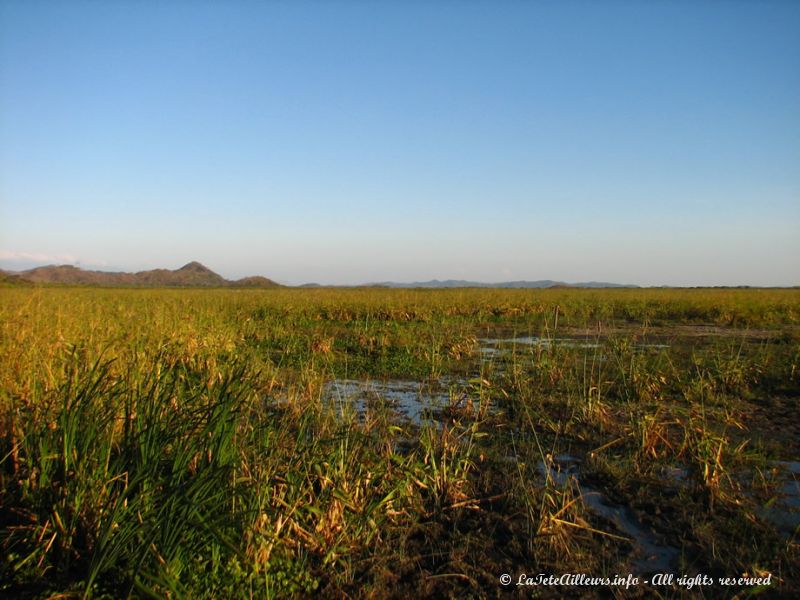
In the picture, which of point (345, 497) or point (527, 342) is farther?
point (527, 342)

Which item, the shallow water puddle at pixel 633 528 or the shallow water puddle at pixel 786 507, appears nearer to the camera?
the shallow water puddle at pixel 633 528

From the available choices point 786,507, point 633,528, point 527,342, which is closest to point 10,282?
point 527,342

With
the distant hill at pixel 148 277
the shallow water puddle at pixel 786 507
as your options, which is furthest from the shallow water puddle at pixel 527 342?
the distant hill at pixel 148 277

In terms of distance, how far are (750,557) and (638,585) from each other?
729 millimetres

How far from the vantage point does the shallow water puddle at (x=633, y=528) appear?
9.36ft

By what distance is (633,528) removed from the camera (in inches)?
129

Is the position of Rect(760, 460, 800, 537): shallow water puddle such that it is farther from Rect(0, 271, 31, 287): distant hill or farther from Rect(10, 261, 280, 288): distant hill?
Rect(10, 261, 280, 288): distant hill

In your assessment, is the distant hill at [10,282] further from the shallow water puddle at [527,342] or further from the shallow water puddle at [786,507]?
the shallow water puddle at [786,507]

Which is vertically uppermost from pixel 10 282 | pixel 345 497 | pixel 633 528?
pixel 10 282

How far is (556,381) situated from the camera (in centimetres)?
697

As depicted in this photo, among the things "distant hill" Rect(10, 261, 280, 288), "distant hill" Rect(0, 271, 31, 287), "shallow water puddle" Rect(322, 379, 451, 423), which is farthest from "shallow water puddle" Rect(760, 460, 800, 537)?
"distant hill" Rect(10, 261, 280, 288)

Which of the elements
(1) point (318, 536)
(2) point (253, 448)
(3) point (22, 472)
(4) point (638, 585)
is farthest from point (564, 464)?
(3) point (22, 472)

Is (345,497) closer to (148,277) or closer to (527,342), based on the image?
(527,342)

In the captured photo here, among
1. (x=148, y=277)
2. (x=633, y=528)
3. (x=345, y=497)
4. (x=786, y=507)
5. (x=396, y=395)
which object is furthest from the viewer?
(x=148, y=277)
